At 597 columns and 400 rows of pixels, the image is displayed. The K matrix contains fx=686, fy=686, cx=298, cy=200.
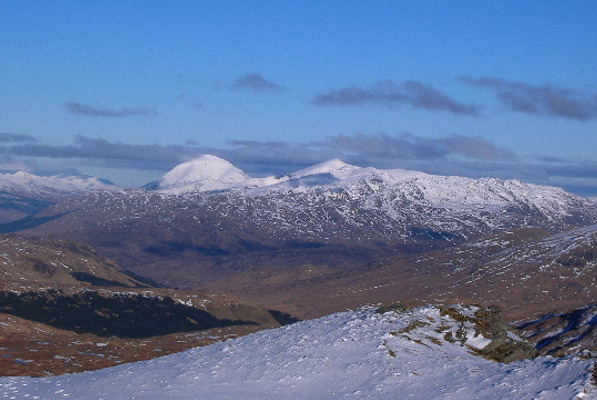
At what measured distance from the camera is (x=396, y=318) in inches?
1955

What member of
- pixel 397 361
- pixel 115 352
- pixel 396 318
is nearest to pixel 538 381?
pixel 397 361

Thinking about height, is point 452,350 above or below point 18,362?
above

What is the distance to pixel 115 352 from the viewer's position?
401ft

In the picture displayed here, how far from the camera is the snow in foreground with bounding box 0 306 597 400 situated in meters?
34.2

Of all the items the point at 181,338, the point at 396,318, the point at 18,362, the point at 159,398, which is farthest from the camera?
the point at 181,338

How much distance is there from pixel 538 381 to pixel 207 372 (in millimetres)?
18873

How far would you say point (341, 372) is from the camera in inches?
1526

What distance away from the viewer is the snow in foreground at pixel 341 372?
112 ft

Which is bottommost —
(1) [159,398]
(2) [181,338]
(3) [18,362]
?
(2) [181,338]

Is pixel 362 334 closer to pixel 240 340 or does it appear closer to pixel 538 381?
pixel 240 340

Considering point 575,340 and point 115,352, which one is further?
point 115,352

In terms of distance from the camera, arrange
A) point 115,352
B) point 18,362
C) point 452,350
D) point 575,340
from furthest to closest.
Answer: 1. point 115,352
2. point 18,362
3. point 575,340
4. point 452,350

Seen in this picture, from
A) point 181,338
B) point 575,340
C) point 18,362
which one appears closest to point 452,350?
point 575,340

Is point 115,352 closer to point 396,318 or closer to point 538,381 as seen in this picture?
point 396,318
